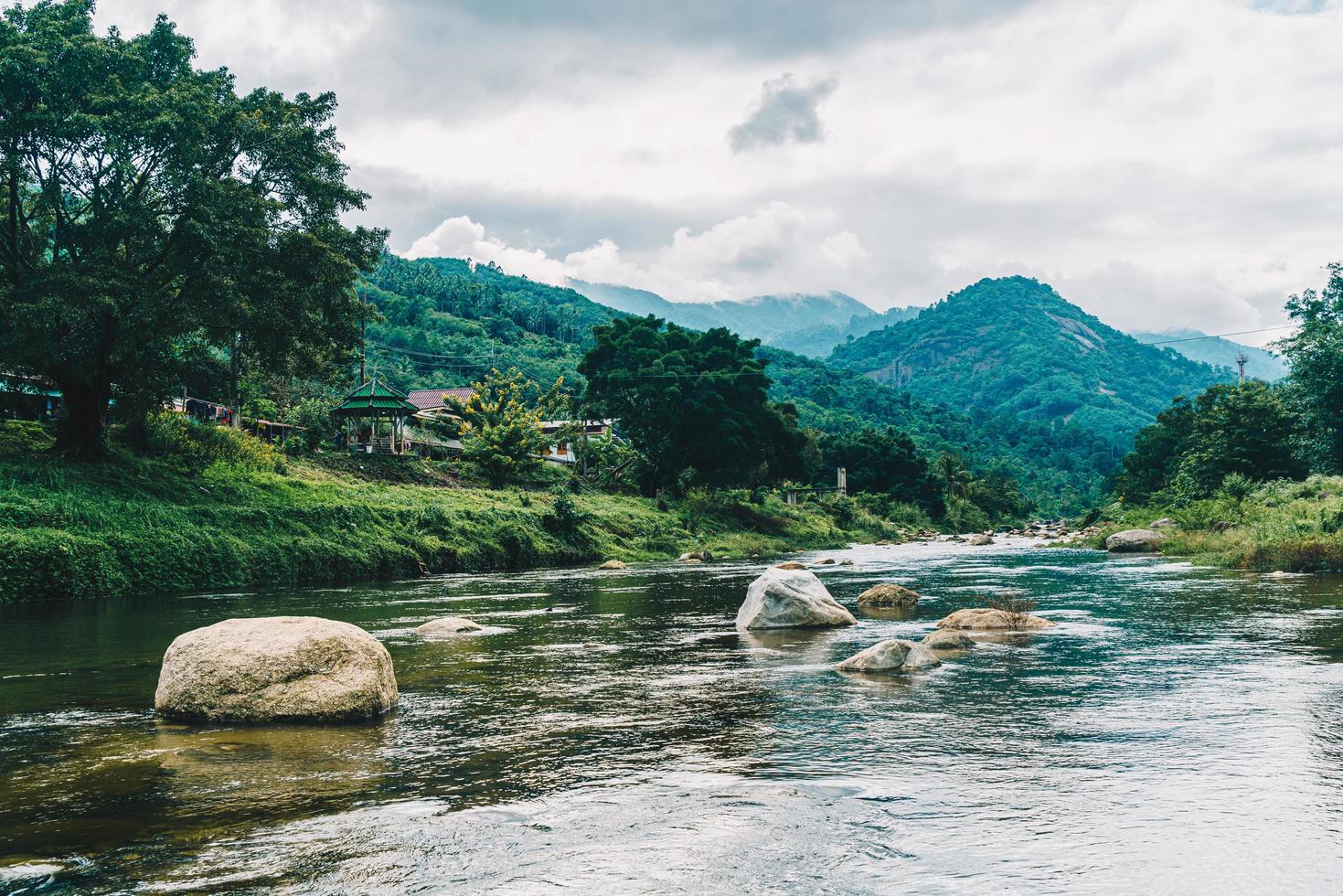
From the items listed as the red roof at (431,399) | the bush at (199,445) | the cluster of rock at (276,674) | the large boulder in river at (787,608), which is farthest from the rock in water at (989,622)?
the red roof at (431,399)

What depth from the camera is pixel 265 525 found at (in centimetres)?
3166

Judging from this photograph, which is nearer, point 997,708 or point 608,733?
point 608,733

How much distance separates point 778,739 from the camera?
871 cm

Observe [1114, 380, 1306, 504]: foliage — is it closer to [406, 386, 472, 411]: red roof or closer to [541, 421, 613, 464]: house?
[541, 421, 613, 464]: house

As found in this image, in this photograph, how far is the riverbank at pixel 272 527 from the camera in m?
25.6

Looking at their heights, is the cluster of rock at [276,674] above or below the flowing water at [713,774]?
above

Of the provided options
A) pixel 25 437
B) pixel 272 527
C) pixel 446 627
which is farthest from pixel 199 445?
pixel 446 627

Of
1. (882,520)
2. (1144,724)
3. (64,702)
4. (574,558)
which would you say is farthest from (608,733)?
(882,520)

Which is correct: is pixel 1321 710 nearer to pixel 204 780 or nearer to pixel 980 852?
pixel 980 852

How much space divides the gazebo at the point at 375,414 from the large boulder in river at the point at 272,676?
137 feet

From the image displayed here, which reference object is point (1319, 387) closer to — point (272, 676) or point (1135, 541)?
point (1135, 541)

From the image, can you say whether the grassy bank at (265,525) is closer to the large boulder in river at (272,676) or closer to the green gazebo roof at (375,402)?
the green gazebo roof at (375,402)

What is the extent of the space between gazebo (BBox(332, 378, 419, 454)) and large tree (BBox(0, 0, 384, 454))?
17.2 meters

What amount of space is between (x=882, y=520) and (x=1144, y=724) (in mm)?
80258
